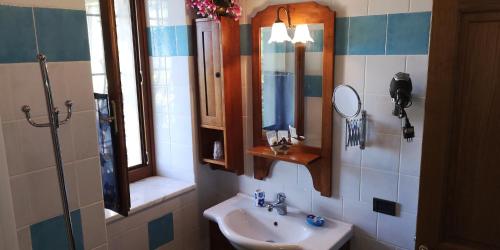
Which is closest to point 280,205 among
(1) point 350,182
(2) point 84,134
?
(1) point 350,182

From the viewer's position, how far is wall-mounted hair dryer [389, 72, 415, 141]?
153 centimetres

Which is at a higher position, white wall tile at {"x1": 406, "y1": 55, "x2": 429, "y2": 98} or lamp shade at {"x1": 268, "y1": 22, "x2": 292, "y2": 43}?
lamp shade at {"x1": 268, "y1": 22, "x2": 292, "y2": 43}

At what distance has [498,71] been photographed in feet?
3.76

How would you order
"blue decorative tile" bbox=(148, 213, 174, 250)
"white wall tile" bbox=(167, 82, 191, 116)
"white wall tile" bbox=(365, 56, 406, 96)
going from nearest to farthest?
1. "white wall tile" bbox=(365, 56, 406, 96)
2. "blue decorative tile" bbox=(148, 213, 174, 250)
3. "white wall tile" bbox=(167, 82, 191, 116)

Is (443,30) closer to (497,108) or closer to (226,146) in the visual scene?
(497,108)

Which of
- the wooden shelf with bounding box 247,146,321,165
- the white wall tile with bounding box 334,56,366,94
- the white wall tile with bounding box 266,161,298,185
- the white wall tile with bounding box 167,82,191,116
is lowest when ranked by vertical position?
the white wall tile with bounding box 266,161,298,185

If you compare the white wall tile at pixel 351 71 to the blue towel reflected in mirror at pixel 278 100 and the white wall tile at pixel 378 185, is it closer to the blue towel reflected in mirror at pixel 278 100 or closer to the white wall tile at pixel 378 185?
the blue towel reflected in mirror at pixel 278 100

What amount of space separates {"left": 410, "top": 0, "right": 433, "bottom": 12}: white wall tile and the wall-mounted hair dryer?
27 centimetres

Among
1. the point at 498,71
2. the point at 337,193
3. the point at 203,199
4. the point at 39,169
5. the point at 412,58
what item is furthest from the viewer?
the point at 203,199

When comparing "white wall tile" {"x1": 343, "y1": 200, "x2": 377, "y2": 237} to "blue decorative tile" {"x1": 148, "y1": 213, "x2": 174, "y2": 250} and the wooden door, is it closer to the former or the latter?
the wooden door

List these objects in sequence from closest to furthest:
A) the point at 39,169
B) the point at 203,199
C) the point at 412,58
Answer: the point at 39,169 < the point at 412,58 < the point at 203,199

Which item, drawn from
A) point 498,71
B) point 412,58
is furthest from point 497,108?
point 412,58

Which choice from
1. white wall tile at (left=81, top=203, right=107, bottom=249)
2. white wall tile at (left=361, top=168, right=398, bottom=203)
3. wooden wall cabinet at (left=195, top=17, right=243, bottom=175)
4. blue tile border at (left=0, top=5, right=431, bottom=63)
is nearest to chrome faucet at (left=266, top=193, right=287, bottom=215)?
wooden wall cabinet at (left=195, top=17, right=243, bottom=175)

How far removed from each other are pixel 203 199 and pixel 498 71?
173 centimetres
